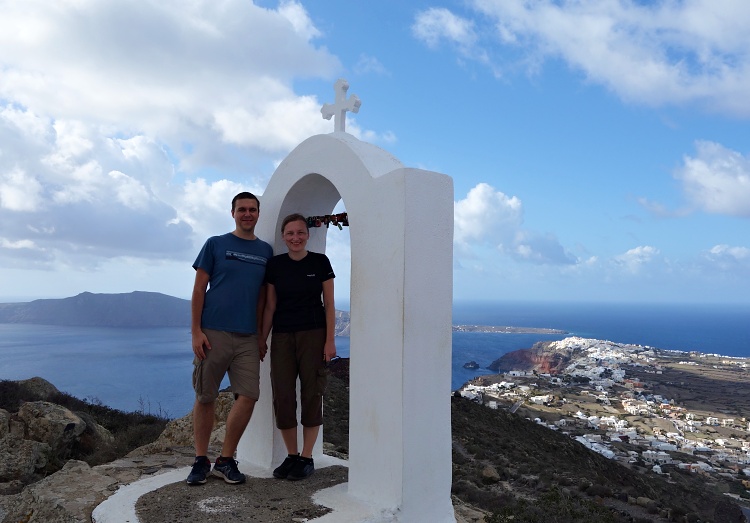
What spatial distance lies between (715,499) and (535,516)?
41.0 feet

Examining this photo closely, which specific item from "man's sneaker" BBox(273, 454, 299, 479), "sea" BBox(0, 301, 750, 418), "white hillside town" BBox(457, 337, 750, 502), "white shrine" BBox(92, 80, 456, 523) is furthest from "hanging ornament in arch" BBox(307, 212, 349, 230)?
"white hillside town" BBox(457, 337, 750, 502)

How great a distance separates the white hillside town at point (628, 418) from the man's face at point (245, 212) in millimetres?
18347

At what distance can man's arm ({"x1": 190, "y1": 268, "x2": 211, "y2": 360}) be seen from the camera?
3914mm

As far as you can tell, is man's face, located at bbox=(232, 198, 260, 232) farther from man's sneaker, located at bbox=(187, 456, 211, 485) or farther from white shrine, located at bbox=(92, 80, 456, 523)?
man's sneaker, located at bbox=(187, 456, 211, 485)

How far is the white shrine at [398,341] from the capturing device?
3.56 m

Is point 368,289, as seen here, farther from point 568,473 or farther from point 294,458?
point 568,473

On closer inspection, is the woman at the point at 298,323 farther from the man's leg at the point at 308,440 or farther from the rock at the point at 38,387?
the rock at the point at 38,387

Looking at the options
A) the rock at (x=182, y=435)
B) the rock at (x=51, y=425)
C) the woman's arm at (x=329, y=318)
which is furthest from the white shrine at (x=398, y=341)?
the rock at (x=51, y=425)

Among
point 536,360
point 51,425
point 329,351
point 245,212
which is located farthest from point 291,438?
point 536,360

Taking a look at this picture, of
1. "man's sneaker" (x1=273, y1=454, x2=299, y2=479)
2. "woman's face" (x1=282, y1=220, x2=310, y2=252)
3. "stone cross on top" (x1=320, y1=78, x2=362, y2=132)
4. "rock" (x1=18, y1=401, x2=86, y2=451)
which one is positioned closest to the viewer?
"woman's face" (x1=282, y1=220, x2=310, y2=252)

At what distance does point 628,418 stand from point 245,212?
3367cm

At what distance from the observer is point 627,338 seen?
12619 centimetres

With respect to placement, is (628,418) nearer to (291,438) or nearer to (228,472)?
(291,438)

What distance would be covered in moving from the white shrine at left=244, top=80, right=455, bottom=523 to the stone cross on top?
59 cm
